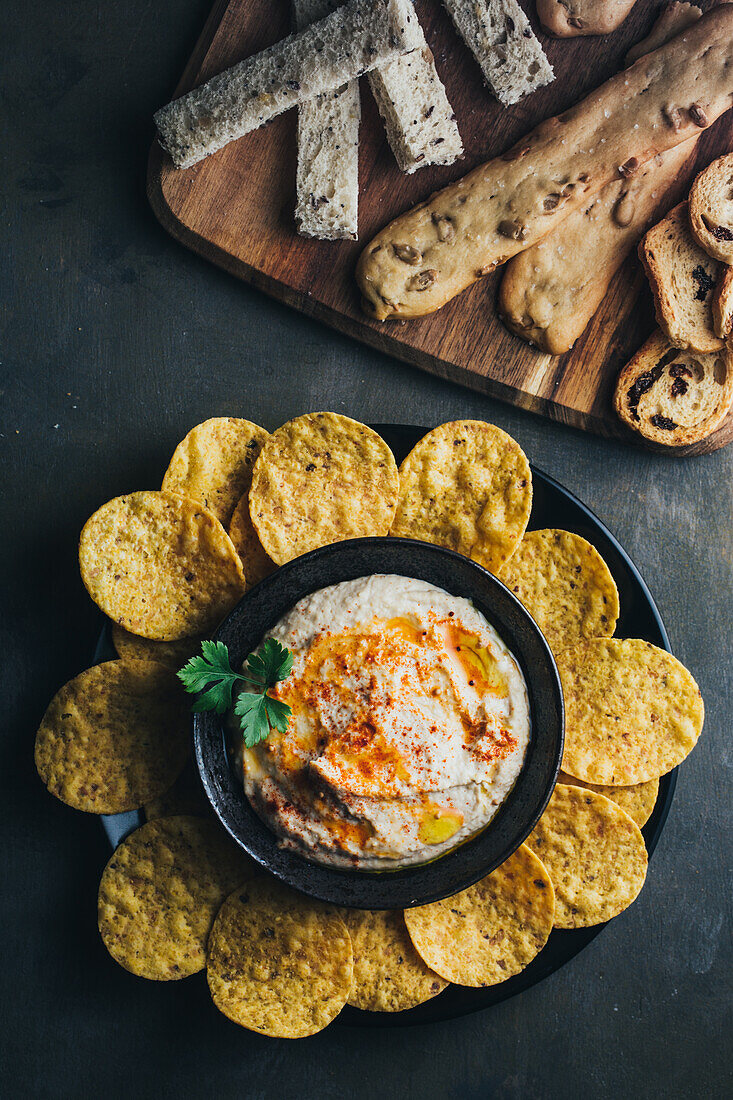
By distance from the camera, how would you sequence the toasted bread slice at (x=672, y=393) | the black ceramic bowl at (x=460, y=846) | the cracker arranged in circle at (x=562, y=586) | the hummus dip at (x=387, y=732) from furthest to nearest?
1. the toasted bread slice at (x=672, y=393)
2. the cracker arranged in circle at (x=562, y=586)
3. the black ceramic bowl at (x=460, y=846)
4. the hummus dip at (x=387, y=732)

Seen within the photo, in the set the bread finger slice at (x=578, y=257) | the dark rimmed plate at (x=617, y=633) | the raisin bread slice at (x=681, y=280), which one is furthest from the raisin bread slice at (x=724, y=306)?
the dark rimmed plate at (x=617, y=633)

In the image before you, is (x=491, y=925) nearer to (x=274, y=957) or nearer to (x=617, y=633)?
(x=274, y=957)

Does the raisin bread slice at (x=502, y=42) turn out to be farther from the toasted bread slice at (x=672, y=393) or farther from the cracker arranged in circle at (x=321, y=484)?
the cracker arranged in circle at (x=321, y=484)

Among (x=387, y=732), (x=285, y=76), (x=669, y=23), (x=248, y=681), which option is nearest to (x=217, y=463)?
(x=248, y=681)

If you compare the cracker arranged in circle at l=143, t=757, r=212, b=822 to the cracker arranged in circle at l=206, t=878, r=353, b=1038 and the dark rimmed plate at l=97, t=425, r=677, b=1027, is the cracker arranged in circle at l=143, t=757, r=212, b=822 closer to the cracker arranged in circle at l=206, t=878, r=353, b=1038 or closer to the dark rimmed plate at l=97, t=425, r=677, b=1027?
the dark rimmed plate at l=97, t=425, r=677, b=1027

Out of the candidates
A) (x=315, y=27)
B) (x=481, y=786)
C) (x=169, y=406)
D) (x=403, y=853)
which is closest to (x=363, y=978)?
(x=403, y=853)

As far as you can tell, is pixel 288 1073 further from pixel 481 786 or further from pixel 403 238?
pixel 403 238
